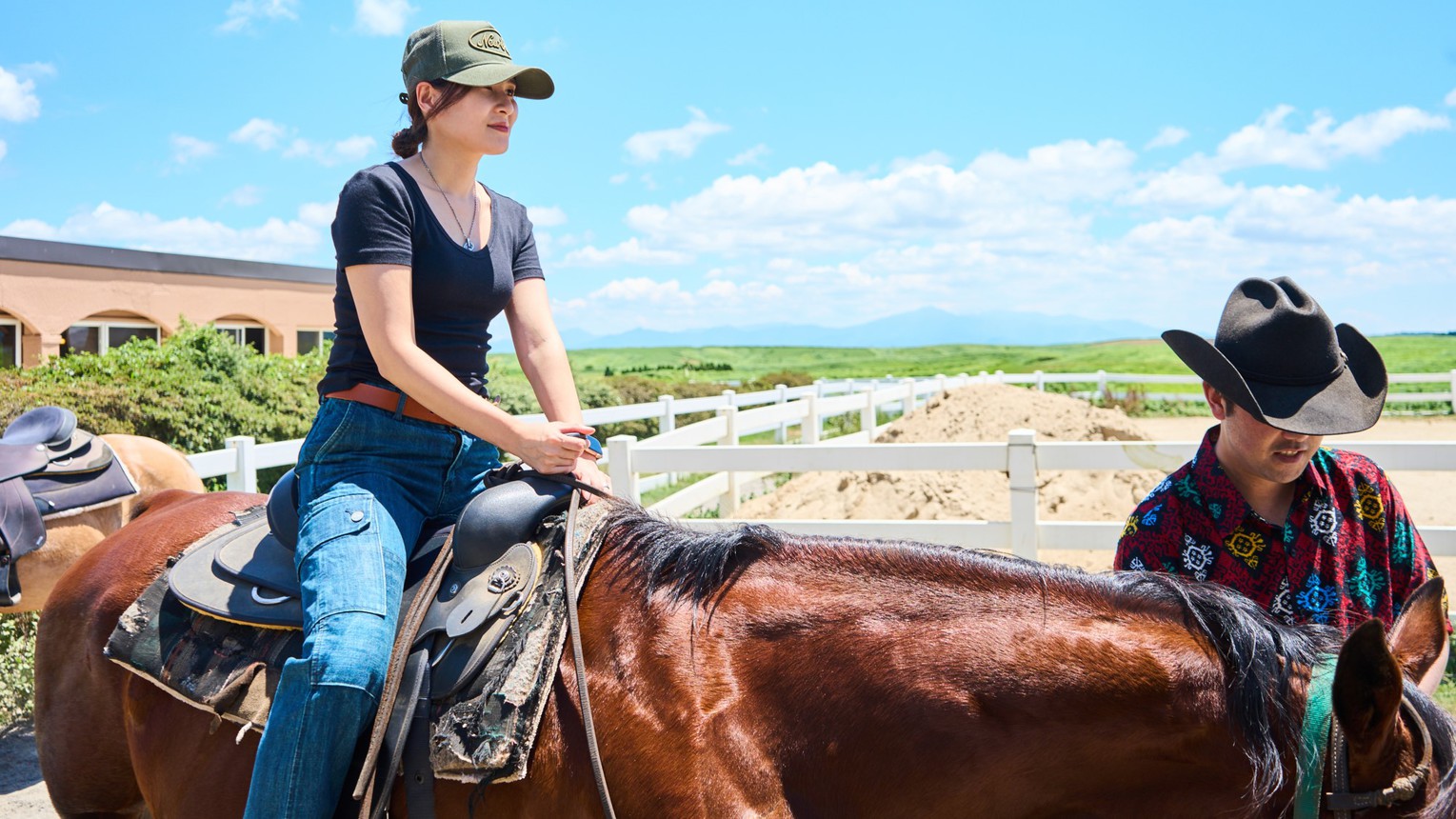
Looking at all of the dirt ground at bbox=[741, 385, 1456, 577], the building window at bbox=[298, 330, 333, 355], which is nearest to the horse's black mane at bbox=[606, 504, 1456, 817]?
the dirt ground at bbox=[741, 385, 1456, 577]

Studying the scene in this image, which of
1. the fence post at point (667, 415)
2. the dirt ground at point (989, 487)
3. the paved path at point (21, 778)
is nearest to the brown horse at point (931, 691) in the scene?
the paved path at point (21, 778)

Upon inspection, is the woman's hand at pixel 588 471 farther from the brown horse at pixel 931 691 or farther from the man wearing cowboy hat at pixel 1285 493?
the man wearing cowboy hat at pixel 1285 493

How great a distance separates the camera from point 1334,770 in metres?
1.41

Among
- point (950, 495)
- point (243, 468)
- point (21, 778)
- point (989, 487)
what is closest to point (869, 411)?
point (989, 487)

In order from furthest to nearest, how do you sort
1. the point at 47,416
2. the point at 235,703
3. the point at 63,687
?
the point at 47,416 → the point at 63,687 → the point at 235,703

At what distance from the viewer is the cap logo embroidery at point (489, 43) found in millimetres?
2262

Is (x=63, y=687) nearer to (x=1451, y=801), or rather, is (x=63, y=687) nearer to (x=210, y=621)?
(x=210, y=621)

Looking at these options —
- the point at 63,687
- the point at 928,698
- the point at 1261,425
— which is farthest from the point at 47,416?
the point at 1261,425

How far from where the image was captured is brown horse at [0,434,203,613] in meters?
5.00

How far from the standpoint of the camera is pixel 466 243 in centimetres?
229

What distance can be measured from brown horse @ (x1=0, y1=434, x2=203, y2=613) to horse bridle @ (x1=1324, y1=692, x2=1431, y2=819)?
4.77 metres

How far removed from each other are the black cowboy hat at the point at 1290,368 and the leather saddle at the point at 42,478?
532cm

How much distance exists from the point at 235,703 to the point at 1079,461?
18.0ft

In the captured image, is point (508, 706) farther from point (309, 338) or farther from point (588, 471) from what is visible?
point (309, 338)
